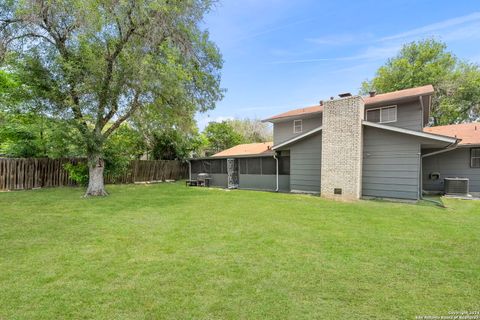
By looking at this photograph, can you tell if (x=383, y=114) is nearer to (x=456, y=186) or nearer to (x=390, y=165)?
(x=390, y=165)

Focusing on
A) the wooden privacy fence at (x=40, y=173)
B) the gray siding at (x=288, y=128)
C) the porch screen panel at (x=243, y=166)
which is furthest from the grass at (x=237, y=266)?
the porch screen panel at (x=243, y=166)

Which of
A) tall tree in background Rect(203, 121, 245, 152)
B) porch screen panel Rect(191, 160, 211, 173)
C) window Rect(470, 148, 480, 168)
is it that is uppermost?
tall tree in background Rect(203, 121, 245, 152)

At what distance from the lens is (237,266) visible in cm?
324

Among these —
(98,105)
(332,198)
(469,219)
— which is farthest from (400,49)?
(98,105)

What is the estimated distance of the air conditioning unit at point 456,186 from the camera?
9.77 metres

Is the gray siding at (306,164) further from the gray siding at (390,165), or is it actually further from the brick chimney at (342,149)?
the gray siding at (390,165)

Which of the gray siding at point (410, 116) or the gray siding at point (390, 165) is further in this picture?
the gray siding at point (410, 116)

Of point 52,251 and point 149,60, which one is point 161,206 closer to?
point 52,251

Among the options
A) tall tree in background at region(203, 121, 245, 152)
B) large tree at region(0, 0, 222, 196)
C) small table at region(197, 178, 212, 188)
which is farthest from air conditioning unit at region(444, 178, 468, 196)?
tall tree in background at region(203, 121, 245, 152)

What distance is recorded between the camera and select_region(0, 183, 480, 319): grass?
2322 millimetres

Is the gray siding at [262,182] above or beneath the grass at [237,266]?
above

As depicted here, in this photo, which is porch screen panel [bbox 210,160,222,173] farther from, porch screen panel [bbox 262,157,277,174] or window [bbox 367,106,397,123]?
window [bbox 367,106,397,123]

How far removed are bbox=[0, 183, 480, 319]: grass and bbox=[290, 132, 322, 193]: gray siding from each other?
4.97 meters

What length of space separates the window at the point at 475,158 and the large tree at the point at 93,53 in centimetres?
1257
